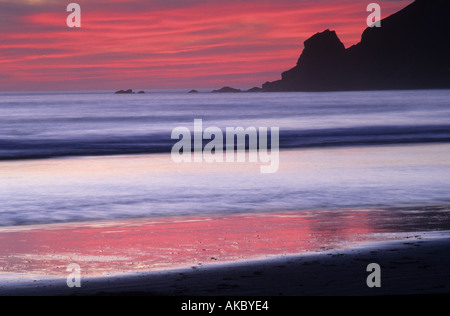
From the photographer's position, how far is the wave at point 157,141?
28.4m

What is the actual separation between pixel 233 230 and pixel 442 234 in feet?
9.72

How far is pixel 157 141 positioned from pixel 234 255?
1073 inches

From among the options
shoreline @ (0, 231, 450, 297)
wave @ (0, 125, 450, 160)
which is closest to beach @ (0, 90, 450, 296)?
shoreline @ (0, 231, 450, 297)

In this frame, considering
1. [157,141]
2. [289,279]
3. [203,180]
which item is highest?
[157,141]

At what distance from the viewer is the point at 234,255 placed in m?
7.91

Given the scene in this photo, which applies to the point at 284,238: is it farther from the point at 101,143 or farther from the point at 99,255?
the point at 101,143

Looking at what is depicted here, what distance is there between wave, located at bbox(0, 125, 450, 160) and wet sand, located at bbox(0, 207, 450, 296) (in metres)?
17.6

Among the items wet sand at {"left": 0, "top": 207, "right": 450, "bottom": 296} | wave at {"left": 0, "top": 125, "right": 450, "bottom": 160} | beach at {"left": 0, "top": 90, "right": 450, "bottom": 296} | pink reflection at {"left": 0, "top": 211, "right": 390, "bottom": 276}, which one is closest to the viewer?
wet sand at {"left": 0, "top": 207, "right": 450, "bottom": 296}

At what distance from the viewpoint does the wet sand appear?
644cm

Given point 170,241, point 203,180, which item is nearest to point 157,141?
point 203,180

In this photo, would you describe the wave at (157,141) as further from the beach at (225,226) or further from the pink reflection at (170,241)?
the pink reflection at (170,241)

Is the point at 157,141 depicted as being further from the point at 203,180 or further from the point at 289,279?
the point at 289,279

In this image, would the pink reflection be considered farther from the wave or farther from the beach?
the wave
